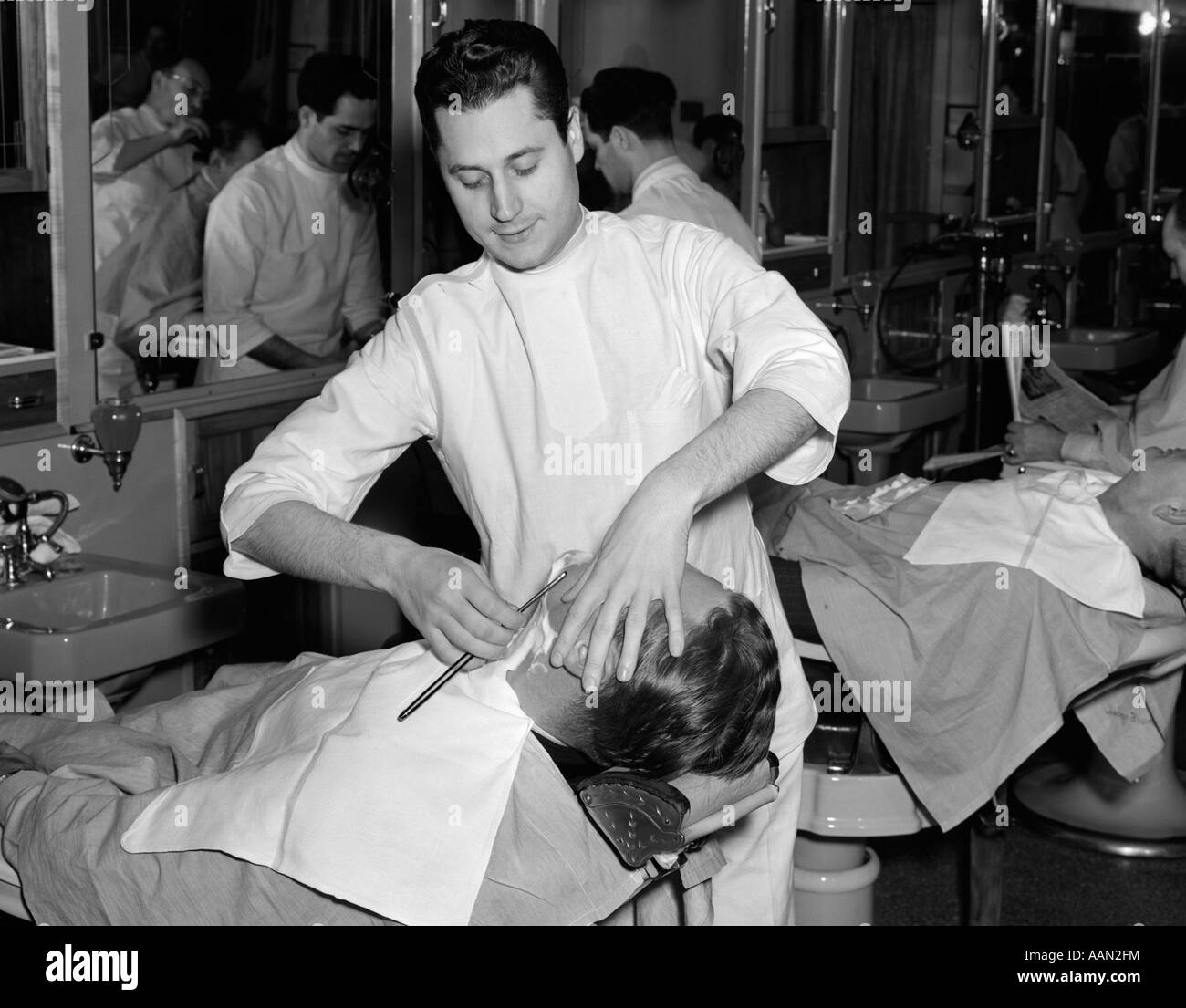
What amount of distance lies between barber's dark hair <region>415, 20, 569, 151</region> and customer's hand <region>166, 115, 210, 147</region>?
48.8 inches

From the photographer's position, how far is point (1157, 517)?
2512 millimetres

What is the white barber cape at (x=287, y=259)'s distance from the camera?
2.85 meters

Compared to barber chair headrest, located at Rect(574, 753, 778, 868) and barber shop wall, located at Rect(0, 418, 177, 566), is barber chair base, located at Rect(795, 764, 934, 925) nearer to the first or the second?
barber chair headrest, located at Rect(574, 753, 778, 868)

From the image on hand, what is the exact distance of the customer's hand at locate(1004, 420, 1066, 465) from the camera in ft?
10.7

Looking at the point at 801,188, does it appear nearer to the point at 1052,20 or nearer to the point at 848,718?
the point at 1052,20

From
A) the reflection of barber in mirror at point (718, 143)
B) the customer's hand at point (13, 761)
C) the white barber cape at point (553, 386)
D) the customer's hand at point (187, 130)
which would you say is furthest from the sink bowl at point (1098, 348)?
the customer's hand at point (13, 761)

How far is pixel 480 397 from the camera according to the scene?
1771 mm

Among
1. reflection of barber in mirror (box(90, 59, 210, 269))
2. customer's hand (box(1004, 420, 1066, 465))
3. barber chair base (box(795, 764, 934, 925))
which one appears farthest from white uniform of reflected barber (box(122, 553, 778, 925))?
customer's hand (box(1004, 420, 1066, 465))

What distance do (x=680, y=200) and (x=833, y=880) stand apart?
164cm

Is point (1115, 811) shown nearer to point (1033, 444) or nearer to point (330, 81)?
point (1033, 444)

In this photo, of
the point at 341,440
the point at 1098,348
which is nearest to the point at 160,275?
the point at 341,440

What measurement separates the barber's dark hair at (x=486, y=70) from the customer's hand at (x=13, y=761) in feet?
2.79
